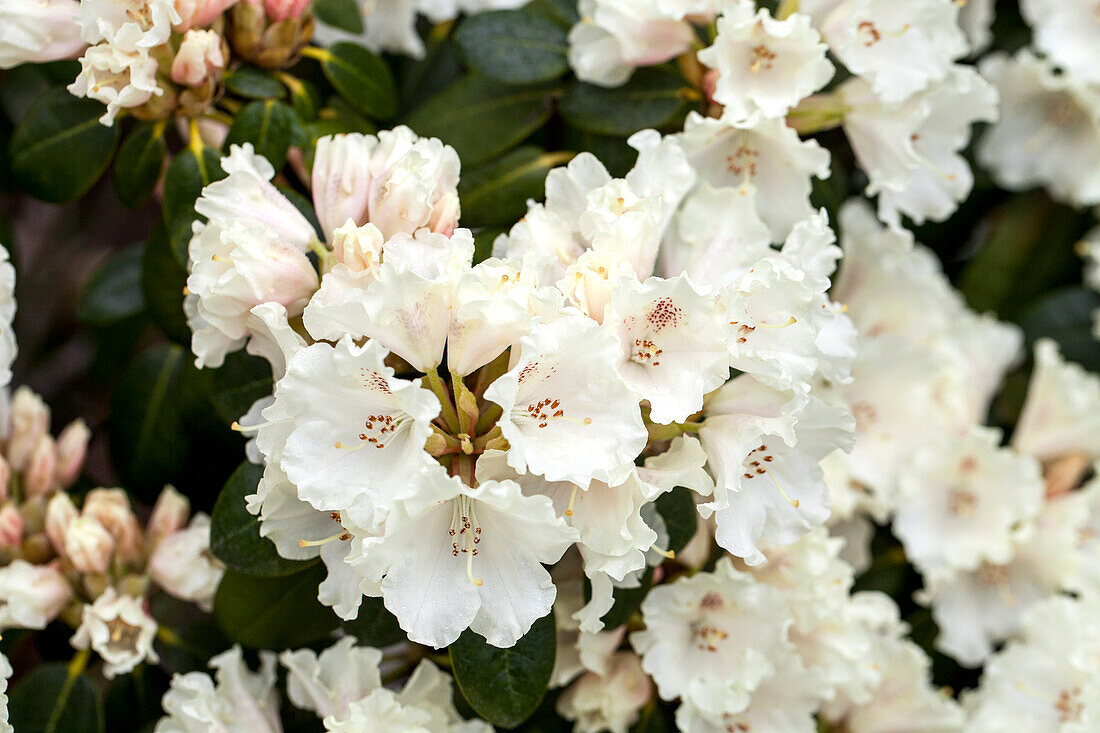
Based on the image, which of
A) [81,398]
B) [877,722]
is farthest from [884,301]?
[81,398]

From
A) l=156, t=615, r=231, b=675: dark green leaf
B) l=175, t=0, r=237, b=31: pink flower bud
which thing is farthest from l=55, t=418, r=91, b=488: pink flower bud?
l=175, t=0, r=237, b=31: pink flower bud

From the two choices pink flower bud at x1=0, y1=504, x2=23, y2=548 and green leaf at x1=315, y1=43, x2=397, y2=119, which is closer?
pink flower bud at x1=0, y1=504, x2=23, y2=548

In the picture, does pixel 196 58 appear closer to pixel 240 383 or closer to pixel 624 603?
pixel 240 383

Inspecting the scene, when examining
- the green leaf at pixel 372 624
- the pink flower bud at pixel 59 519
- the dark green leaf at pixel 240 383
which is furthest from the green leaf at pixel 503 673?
the pink flower bud at pixel 59 519

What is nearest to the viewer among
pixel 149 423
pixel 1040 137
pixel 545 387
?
pixel 545 387

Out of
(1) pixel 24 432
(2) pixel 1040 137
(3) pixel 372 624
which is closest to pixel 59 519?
(1) pixel 24 432

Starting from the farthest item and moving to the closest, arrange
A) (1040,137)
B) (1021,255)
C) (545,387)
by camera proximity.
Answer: (1021,255) → (1040,137) → (545,387)

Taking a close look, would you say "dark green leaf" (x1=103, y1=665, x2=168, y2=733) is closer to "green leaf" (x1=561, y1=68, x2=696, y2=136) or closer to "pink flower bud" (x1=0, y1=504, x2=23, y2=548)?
"pink flower bud" (x1=0, y1=504, x2=23, y2=548)
